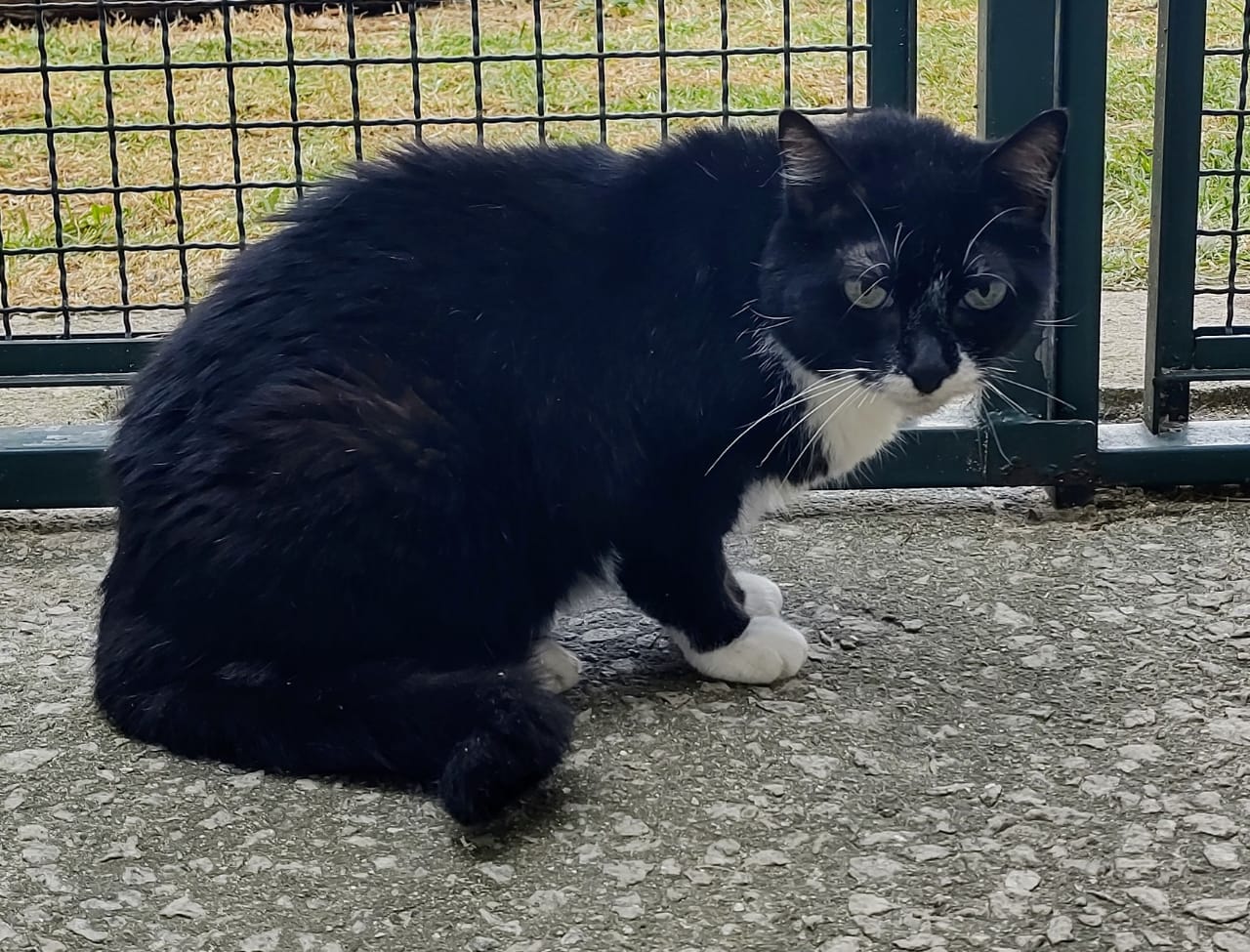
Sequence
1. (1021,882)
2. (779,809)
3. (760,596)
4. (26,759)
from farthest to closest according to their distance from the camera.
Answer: (760,596) < (26,759) < (779,809) < (1021,882)

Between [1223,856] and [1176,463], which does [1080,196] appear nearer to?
[1176,463]

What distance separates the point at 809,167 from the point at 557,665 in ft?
2.53

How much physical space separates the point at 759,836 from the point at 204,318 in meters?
1.03

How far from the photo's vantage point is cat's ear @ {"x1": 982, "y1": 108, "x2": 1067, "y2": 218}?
1925mm

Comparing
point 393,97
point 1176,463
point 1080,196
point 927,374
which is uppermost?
point 393,97

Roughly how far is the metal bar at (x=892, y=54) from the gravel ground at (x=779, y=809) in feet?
2.90

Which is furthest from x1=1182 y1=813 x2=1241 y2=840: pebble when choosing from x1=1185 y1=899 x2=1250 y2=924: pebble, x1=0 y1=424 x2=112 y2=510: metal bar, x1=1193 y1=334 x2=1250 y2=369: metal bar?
x1=0 y1=424 x2=112 y2=510: metal bar

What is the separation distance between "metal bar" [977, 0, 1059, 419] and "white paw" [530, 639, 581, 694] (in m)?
1.00

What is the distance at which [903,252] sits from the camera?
189 cm

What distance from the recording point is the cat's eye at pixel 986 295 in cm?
194

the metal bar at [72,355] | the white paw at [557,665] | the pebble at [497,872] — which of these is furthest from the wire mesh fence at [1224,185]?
the metal bar at [72,355]

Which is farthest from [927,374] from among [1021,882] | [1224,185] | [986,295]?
[1224,185]

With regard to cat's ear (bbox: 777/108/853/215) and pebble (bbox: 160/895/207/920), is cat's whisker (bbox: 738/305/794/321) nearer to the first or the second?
cat's ear (bbox: 777/108/853/215)

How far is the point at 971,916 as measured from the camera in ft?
4.97
